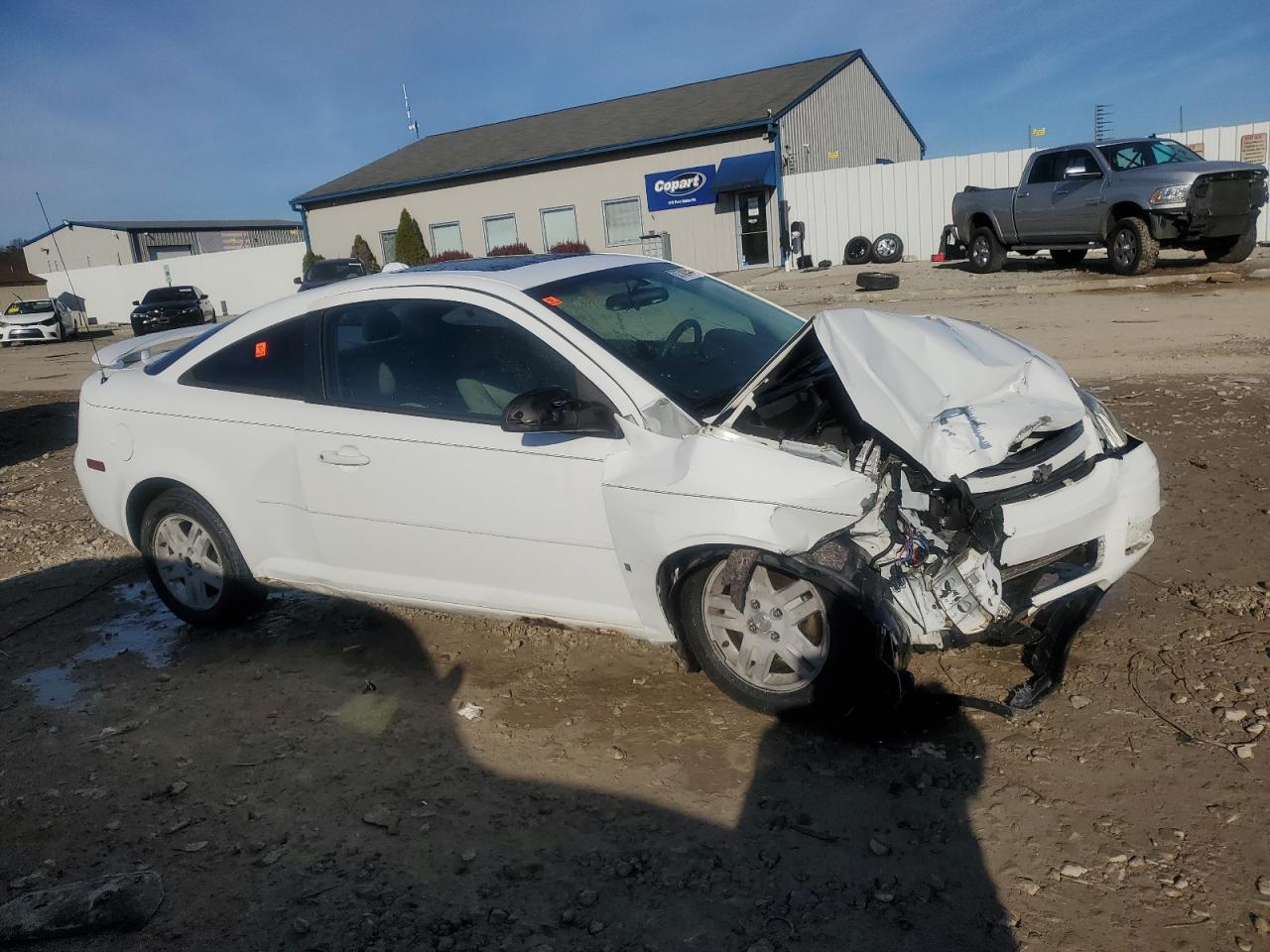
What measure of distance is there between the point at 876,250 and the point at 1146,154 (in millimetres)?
8867

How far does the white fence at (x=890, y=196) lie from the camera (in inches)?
929

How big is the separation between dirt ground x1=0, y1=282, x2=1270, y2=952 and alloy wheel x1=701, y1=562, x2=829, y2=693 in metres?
0.24

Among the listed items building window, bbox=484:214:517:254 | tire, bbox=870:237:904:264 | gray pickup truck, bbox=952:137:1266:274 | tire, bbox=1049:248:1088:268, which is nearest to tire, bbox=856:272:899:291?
gray pickup truck, bbox=952:137:1266:274

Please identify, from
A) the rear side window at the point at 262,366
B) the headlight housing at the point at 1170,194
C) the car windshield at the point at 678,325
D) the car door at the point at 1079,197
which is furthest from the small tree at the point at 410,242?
the car windshield at the point at 678,325

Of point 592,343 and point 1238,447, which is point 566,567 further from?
point 1238,447

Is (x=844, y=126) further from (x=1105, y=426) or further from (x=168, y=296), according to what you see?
(x=1105, y=426)

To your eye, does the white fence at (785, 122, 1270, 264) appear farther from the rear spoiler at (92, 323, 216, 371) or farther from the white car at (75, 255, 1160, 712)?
the white car at (75, 255, 1160, 712)

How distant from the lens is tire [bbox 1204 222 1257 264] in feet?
52.0

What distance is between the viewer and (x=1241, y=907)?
2.62 meters

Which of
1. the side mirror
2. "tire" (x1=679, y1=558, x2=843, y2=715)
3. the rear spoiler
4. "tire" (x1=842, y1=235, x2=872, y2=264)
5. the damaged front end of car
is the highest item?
the rear spoiler

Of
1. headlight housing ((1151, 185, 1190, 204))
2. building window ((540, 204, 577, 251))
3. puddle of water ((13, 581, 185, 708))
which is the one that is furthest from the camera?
building window ((540, 204, 577, 251))

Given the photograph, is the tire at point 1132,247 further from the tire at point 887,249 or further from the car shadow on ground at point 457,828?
the car shadow on ground at point 457,828

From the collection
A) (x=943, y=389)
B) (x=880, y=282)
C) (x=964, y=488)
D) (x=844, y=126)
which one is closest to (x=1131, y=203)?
(x=880, y=282)

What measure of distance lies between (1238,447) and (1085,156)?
11.7m
